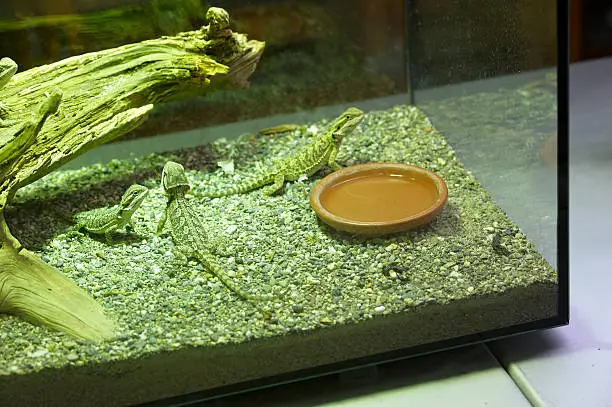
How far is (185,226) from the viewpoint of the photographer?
3072 millimetres

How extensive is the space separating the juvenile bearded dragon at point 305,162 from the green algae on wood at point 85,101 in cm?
46

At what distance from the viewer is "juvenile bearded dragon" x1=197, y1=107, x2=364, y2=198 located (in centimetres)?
359

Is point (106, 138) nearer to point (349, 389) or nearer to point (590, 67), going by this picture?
point (349, 389)

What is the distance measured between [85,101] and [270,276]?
1183 millimetres

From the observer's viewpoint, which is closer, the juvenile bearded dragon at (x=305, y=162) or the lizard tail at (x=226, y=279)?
the lizard tail at (x=226, y=279)

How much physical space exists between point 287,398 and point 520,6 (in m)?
1.60

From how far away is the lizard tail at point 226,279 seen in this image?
2.67 m

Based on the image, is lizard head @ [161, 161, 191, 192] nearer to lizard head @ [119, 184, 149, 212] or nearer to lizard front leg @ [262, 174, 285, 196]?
lizard head @ [119, 184, 149, 212]

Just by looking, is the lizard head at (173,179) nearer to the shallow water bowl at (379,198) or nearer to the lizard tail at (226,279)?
the lizard tail at (226,279)

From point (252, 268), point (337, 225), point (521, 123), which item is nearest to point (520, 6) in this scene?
point (521, 123)

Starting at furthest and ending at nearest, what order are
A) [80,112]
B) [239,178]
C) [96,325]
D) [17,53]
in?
1. [239,178]
2. [17,53]
3. [80,112]
4. [96,325]

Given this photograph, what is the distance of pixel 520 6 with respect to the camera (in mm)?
2807

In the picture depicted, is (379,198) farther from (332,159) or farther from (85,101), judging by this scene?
(85,101)

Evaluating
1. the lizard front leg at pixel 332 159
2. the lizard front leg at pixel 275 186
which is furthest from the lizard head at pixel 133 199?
the lizard front leg at pixel 332 159
